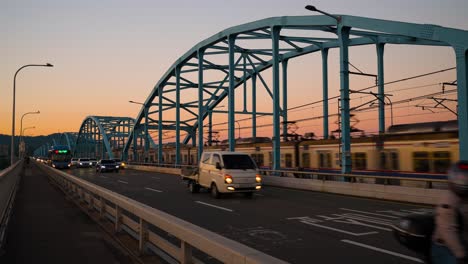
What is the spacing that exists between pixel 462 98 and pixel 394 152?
5.09 meters

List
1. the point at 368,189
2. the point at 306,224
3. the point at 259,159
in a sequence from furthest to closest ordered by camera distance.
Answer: the point at 259,159
the point at 368,189
the point at 306,224

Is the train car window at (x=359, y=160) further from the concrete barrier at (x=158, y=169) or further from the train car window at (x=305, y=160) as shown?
the concrete barrier at (x=158, y=169)

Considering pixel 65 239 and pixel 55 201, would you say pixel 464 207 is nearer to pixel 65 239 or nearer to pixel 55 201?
pixel 65 239

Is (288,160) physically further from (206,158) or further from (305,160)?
(206,158)

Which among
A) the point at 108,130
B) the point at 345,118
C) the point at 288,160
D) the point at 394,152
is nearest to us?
the point at 394,152

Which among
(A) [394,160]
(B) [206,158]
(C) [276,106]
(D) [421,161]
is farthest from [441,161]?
(C) [276,106]

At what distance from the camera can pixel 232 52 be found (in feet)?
128

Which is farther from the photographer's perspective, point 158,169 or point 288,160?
point 158,169

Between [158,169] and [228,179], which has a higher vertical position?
[228,179]

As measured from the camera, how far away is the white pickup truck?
17.0m

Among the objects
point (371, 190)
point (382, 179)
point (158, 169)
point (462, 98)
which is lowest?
point (158, 169)

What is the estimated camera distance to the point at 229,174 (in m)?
17.0

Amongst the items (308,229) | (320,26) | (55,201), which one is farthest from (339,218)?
(320,26)

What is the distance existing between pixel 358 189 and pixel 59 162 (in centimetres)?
5227
